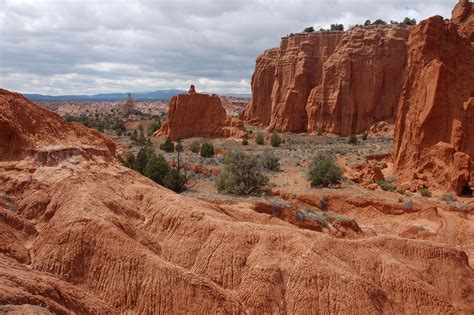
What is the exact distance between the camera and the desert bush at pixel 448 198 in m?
26.8

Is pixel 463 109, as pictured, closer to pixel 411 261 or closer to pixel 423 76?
pixel 423 76

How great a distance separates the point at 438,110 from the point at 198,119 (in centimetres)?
3545

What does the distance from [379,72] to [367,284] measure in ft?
163

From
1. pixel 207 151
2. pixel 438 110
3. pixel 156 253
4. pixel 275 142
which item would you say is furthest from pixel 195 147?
pixel 156 253

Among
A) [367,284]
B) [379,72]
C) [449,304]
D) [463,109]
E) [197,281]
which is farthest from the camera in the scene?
[379,72]

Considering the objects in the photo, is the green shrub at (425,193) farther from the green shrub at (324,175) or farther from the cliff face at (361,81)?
the cliff face at (361,81)

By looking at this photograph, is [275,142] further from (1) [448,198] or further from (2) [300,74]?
(1) [448,198]

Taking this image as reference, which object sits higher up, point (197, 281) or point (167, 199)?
point (167, 199)

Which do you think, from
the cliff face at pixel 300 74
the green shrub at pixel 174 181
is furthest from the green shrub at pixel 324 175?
the cliff face at pixel 300 74

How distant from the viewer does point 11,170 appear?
44.3ft

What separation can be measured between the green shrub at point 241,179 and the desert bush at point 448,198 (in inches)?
438

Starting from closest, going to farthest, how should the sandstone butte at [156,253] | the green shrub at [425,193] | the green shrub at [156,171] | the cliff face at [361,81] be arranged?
the sandstone butte at [156,253] < the green shrub at [425,193] < the green shrub at [156,171] < the cliff face at [361,81]

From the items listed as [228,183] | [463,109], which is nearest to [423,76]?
[463,109]

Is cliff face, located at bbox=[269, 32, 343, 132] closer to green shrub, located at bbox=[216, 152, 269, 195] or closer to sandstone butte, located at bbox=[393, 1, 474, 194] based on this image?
sandstone butte, located at bbox=[393, 1, 474, 194]
